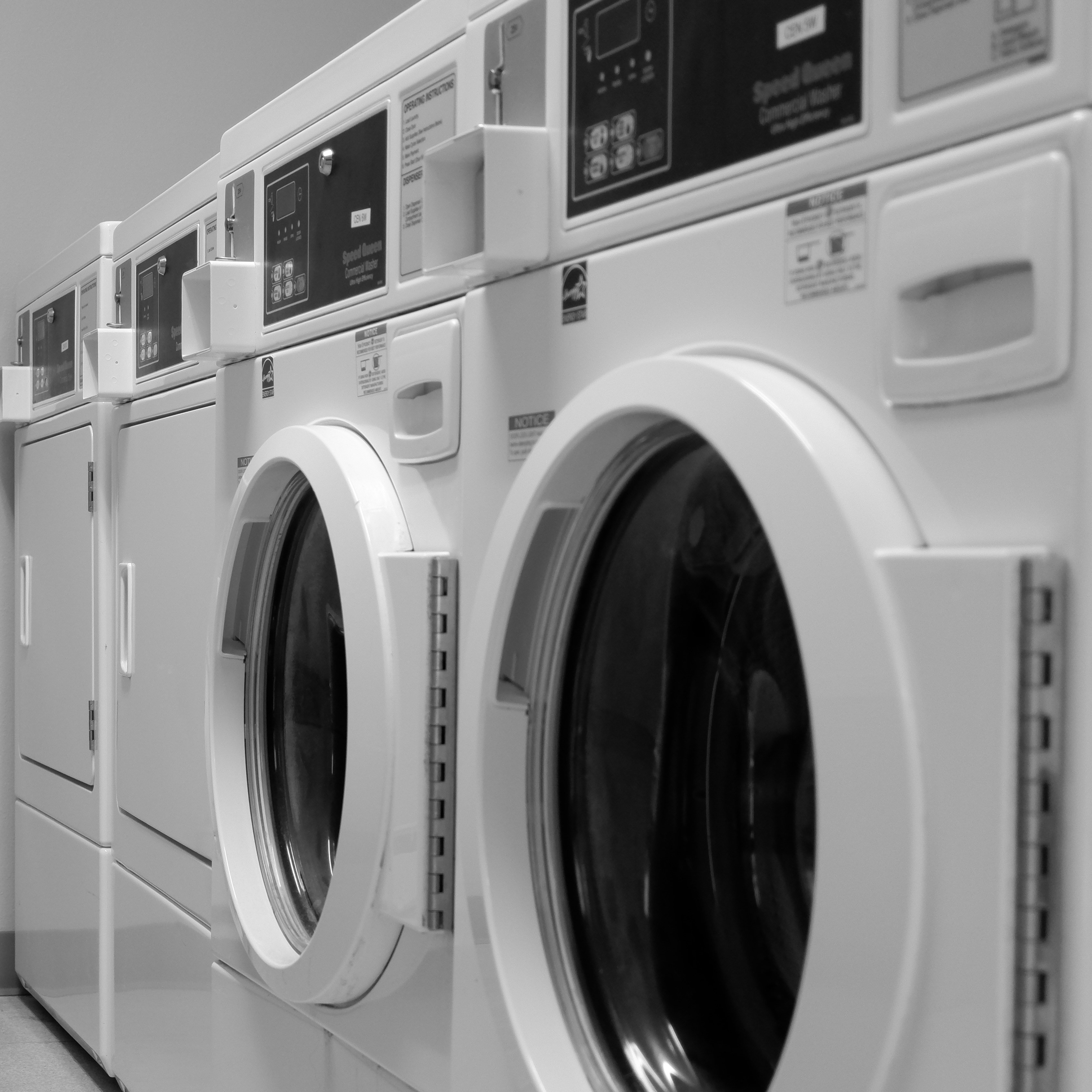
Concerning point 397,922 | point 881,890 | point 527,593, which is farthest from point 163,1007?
point 881,890

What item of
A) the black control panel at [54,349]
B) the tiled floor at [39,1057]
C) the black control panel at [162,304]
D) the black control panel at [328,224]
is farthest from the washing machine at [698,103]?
the tiled floor at [39,1057]

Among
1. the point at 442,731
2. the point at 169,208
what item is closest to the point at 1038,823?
the point at 442,731

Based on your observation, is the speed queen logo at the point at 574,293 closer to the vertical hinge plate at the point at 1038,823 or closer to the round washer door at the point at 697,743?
the round washer door at the point at 697,743

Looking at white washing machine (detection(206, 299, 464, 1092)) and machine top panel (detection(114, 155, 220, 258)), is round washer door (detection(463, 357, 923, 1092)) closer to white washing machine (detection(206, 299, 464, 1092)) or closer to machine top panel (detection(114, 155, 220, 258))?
white washing machine (detection(206, 299, 464, 1092))

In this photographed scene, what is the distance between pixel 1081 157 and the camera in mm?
659

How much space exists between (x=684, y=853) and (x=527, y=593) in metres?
0.24

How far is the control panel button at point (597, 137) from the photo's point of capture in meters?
1.04

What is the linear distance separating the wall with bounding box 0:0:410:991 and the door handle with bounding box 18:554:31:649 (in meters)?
0.09

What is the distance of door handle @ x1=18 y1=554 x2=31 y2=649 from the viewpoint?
3072 mm

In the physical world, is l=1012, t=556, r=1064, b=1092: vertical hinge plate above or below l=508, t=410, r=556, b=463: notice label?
below

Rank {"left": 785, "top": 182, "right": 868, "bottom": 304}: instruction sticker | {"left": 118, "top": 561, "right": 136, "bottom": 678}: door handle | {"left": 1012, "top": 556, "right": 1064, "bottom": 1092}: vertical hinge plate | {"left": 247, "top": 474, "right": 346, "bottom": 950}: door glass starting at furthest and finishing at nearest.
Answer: {"left": 118, "top": 561, "right": 136, "bottom": 678}: door handle, {"left": 247, "top": 474, "right": 346, "bottom": 950}: door glass, {"left": 785, "top": 182, "right": 868, "bottom": 304}: instruction sticker, {"left": 1012, "top": 556, "right": 1064, "bottom": 1092}: vertical hinge plate

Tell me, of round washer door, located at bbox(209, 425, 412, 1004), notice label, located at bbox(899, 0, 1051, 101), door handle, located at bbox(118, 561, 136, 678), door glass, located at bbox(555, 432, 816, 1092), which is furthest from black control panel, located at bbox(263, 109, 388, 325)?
door handle, located at bbox(118, 561, 136, 678)

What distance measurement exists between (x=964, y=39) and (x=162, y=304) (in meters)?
1.80

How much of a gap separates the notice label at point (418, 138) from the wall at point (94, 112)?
6.75 ft
